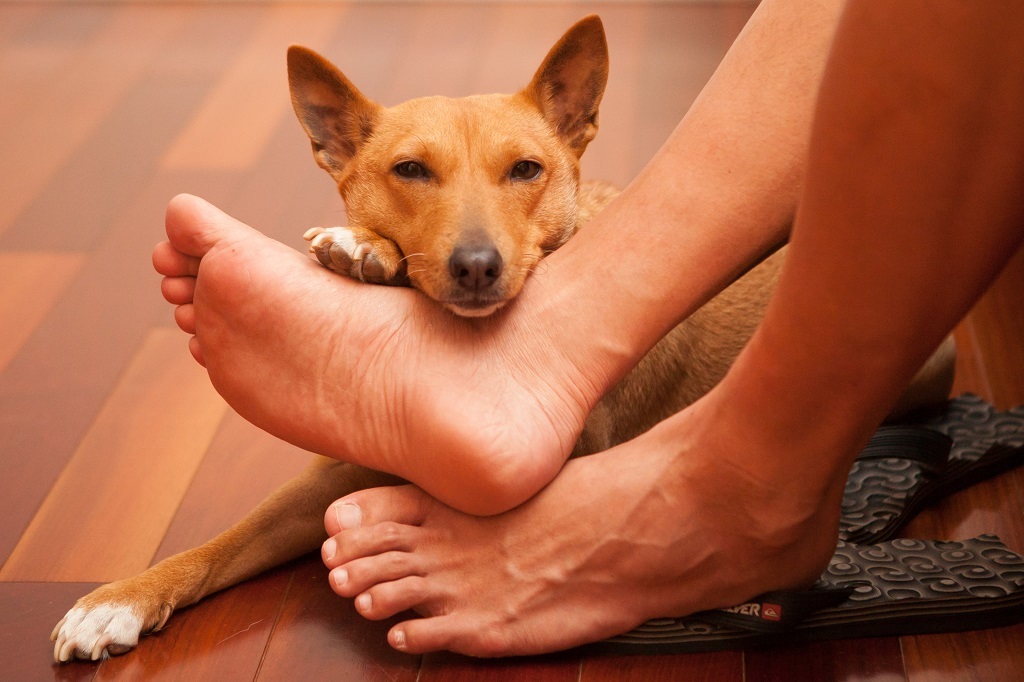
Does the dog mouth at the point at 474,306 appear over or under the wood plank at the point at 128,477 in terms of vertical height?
over

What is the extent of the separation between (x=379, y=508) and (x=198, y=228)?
523 millimetres

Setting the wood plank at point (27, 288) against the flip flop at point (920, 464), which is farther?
the wood plank at point (27, 288)

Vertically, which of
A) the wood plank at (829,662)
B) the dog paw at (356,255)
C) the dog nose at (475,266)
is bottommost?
the wood plank at (829,662)

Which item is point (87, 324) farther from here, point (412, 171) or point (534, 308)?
point (534, 308)

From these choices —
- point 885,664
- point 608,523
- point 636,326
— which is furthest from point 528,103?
point 885,664

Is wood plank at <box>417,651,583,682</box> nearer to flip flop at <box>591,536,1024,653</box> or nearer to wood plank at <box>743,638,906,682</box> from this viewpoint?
flip flop at <box>591,536,1024,653</box>

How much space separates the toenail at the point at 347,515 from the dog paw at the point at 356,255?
37 centimetres

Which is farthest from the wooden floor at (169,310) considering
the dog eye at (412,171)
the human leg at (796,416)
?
the dog eye at (412,171)

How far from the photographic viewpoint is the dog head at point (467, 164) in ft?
5.61

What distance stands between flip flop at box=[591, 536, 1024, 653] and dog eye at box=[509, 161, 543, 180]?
0.81 m

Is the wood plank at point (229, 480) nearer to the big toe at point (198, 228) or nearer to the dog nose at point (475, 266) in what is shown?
the big toe at point (198, 228)

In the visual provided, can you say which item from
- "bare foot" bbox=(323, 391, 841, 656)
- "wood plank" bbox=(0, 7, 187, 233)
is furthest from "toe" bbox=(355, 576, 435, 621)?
"wood plank" bbox=(0, 7, 187, 233)

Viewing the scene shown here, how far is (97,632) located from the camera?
1.66m

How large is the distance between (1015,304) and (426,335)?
5.24 ft
